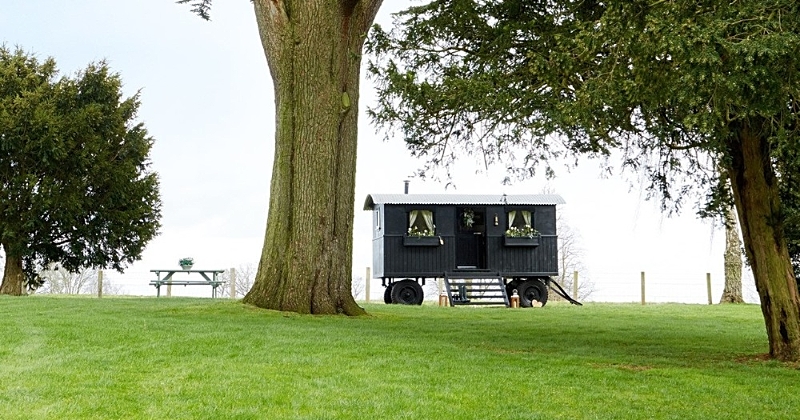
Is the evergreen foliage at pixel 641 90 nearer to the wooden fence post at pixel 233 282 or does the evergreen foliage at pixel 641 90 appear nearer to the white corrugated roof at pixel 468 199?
the white corrugated roof at pixel 468 199

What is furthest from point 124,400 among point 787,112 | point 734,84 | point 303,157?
point 303,157

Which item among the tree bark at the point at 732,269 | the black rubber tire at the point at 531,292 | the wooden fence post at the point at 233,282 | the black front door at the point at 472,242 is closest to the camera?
the black rubber tire at the point at 531,292

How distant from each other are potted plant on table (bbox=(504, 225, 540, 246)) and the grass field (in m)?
11.5

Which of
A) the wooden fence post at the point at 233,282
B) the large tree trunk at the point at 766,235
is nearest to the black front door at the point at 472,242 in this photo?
the wooden fence post at the point at 233,282

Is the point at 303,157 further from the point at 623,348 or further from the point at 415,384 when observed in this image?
the point at 415,384

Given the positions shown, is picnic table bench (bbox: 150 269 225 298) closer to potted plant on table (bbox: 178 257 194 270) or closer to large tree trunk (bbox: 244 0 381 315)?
potted plant on table (bbox: 178 257 194 270)

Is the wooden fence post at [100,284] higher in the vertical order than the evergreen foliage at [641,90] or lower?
lower

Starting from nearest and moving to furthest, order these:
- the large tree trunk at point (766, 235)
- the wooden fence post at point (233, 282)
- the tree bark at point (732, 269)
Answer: the large tree trunk at point (766, 235) → the tree bark at point (732, 269) → the wooden fence post at point (233, 282)

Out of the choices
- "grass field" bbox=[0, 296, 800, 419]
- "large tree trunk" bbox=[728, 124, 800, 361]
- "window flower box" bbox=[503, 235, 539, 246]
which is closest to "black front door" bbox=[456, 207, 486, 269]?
"window flower box" bbox=[503, 235, 539, 246]

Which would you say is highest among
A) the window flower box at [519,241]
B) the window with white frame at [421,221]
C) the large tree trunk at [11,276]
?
the window with white frame at [421,221]

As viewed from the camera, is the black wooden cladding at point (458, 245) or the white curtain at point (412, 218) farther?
the white curtain at point (412, 218)

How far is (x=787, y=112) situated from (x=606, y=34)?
1.65 meters

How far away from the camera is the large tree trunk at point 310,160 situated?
13164 millimetres

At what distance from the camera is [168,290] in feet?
87.0
